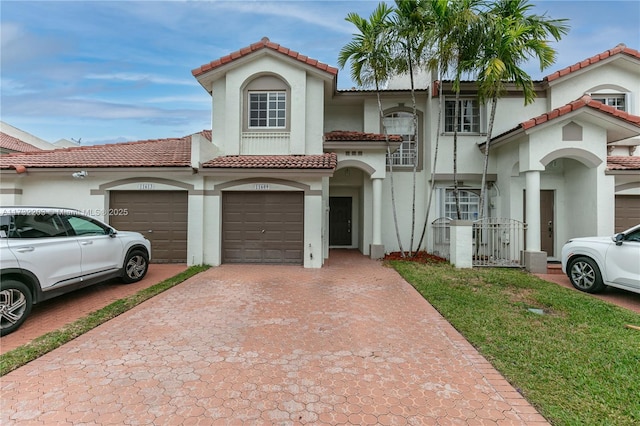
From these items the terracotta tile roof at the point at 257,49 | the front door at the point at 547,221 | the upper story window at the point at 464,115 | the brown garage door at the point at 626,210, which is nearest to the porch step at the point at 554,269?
the front door at the point at 547,221

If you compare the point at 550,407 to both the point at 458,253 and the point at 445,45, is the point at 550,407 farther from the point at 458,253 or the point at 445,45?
the point at 445,45

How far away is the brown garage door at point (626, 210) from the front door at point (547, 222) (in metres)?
1.89

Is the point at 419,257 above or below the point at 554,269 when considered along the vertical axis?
above

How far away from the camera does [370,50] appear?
11.1 m

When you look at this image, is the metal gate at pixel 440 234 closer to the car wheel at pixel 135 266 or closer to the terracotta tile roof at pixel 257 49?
the terracotta tile roof at pixel 257 49

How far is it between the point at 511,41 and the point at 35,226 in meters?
13.3

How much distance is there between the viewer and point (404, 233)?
14.0 m

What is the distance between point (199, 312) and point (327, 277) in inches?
157

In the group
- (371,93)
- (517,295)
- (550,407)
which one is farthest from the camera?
(371,93)

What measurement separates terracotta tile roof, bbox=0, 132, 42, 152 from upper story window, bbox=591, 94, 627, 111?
30256mm

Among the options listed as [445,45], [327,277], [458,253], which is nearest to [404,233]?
[458,253]

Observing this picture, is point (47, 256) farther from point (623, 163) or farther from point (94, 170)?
point (623, 163)

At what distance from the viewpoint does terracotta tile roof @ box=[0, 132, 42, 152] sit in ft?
61.3

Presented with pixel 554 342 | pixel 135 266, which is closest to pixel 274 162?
pixel 135 266
